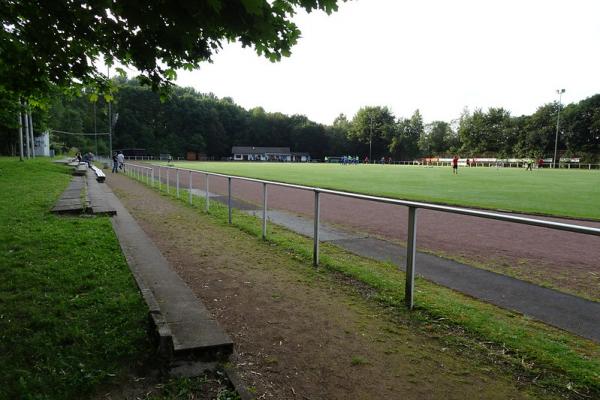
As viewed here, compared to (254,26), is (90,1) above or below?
above

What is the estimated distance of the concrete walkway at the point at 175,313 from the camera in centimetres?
334

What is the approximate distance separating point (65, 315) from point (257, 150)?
110749 mm

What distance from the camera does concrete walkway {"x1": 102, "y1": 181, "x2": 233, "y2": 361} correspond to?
3.34m

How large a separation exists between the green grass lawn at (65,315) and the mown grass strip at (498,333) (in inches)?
108

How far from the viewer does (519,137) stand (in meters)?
91.2

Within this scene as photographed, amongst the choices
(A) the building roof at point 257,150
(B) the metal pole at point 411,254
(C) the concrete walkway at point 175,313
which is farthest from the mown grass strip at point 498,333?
(A) the building roof at point 257,150

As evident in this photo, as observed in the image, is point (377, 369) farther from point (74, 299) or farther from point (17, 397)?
point (74, 299)

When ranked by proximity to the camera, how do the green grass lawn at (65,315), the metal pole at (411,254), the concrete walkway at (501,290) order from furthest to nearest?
the metal pole at (411,254) → the concrete walkway at (501,290) → the green grass lawn at (65,315)

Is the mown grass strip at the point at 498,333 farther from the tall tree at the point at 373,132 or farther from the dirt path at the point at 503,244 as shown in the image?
the tall tree at the point at 373,132

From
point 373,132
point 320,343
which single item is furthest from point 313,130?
point 320,343

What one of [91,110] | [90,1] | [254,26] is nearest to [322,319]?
[254,26]

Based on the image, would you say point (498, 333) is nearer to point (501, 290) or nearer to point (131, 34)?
point (501, 290)

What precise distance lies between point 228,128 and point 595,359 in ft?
381

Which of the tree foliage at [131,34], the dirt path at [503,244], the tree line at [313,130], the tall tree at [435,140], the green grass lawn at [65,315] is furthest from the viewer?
the tall tree at [435,140]
